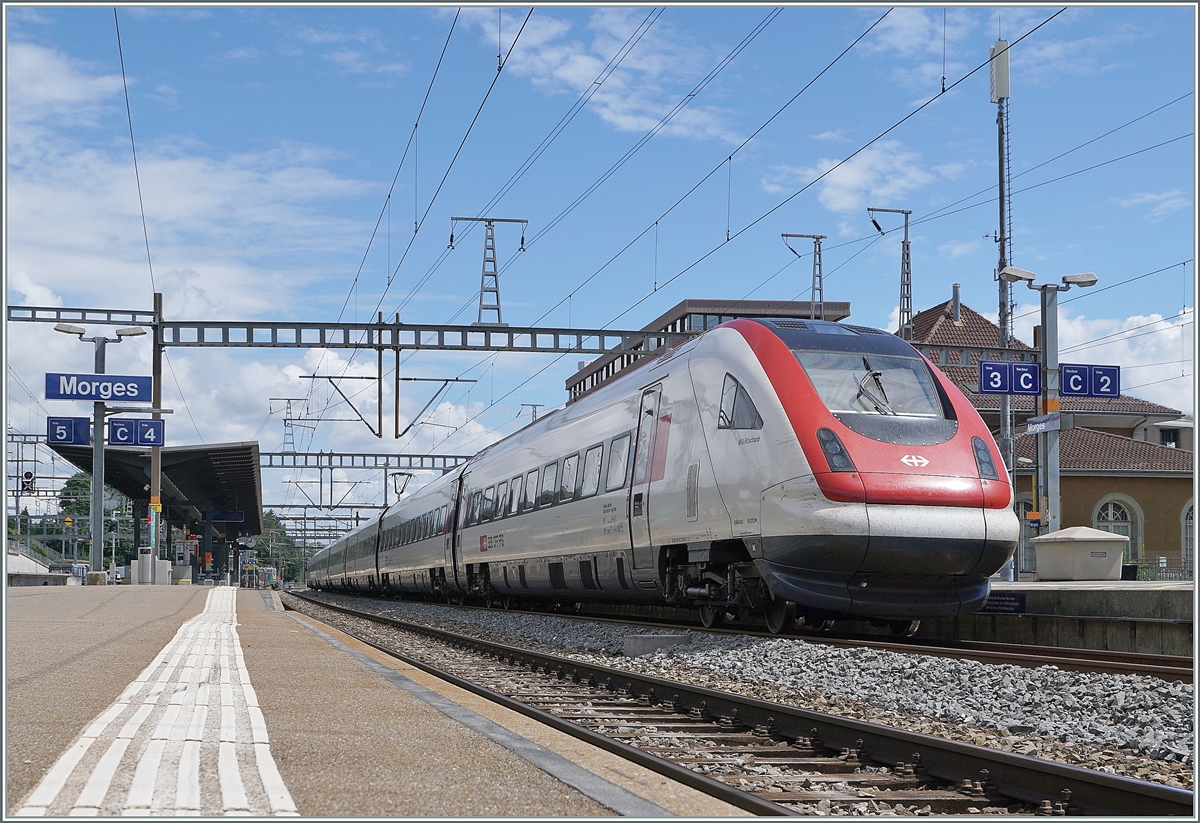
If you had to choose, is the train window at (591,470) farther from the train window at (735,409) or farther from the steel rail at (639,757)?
the steel rail at (639,757)

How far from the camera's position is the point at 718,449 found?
11.9 metres

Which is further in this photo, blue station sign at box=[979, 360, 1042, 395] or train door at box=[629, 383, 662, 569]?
blue station sign at box=[979, 360, 1042, 395]

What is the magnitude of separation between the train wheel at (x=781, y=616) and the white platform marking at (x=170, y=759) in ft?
17.5

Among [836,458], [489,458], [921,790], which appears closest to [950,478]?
[836,458]

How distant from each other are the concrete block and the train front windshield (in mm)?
2955

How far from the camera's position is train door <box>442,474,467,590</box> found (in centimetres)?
2466

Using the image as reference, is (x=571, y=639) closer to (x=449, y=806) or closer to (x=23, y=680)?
(x=23, y=680)

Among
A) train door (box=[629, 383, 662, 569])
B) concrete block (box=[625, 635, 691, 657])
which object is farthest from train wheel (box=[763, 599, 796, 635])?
train door (box=[629, 383, 662, 569])

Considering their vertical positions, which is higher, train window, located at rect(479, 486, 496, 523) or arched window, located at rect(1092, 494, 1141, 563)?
train window, located at rect(479, 486, 496, 523)

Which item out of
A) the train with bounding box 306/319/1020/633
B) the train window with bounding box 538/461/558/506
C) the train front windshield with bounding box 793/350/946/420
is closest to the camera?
the train with bounding box 306/319/1020/633

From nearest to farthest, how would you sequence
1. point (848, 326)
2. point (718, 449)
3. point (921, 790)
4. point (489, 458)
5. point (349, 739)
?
1. point (921, 790)
2. point (349, 739)
3. point (718, 449)
4. point (848, 326)
5. point (489, 458)

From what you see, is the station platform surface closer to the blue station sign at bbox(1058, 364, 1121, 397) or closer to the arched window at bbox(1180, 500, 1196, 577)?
the blue station sign at bbox(1058, 364, 1121, 397)

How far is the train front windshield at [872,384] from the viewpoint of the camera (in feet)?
37.2

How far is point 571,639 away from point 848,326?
16.6 feet
